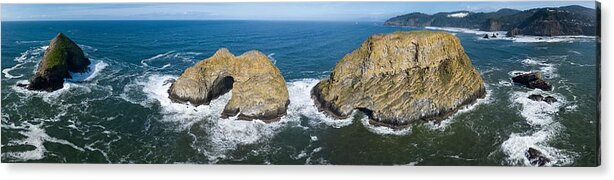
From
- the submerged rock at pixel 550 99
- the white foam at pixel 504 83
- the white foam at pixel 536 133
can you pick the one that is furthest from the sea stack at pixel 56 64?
the submerged rock at pixel 550 99

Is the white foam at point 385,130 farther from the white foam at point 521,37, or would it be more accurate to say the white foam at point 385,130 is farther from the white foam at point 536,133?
the white foam at point 521,37

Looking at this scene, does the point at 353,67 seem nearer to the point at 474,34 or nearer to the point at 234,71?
the point at 234,71

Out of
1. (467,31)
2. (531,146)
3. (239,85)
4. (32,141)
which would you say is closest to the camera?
(531,146)

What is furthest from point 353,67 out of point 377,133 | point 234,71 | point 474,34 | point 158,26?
point 158,26

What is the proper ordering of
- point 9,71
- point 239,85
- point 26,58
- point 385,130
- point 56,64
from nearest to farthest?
1. point 385,130
2. point 9,71
3. point 26,58
4. point 239,85
5. point 56,64

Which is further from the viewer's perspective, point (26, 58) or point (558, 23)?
point (558, 23)

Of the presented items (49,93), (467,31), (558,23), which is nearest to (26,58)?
(49,93)

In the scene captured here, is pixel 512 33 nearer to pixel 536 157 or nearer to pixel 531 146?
pixel 531 146
